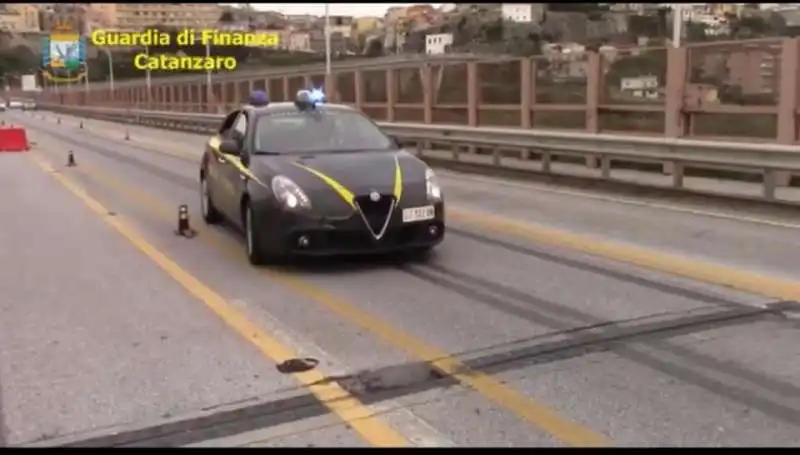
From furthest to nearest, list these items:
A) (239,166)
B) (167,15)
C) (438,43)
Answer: (167,15) < (438,43) < (239,166)

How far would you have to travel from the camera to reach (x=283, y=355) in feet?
17.9

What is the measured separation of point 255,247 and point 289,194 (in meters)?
0.66

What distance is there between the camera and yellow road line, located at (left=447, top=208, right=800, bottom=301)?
277 inches

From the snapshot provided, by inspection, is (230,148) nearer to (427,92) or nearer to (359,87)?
(427,92)

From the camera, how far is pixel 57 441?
420 cm

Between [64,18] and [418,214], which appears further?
[64,18]

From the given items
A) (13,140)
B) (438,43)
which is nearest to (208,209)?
(438,43)

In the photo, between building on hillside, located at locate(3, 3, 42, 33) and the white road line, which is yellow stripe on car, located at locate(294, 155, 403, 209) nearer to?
the white road line

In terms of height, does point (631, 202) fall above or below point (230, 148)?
below

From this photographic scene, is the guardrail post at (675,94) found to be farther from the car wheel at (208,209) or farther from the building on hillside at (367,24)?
the building on hillside at (367,24)

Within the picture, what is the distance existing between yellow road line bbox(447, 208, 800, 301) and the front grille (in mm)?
2056

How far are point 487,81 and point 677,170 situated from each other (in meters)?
7.71
